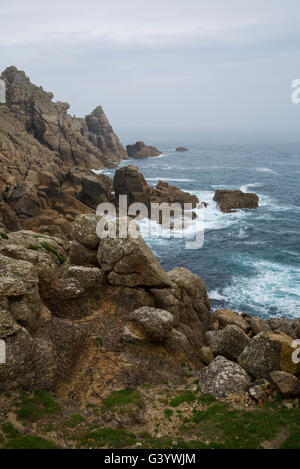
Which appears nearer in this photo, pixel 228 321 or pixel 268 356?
pixel 268 356

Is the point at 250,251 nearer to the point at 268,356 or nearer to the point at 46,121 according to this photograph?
the point at 268,356

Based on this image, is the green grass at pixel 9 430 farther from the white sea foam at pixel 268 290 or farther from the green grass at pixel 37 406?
the white sea foam at pixel 268 290

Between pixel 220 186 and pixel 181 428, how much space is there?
9830cm

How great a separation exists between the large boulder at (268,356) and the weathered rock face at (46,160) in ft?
127

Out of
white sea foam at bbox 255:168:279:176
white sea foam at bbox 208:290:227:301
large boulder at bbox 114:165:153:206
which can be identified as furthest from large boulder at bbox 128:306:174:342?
white sea foam at bbox 255:168:279:176

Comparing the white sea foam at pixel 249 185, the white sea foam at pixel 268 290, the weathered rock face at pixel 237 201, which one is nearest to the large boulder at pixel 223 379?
the white sea foam at pixel 268 290

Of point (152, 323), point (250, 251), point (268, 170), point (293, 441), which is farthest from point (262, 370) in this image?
point (268, 170)

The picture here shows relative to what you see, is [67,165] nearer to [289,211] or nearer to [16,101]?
[16,101]

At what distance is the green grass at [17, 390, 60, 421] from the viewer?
1698 centimetres

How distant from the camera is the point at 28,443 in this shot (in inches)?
600

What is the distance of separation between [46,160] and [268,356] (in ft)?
303

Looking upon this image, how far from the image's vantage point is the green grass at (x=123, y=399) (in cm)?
1939

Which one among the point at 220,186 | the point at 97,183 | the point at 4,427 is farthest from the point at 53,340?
the point at 220,186

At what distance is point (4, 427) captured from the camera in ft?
52.3
